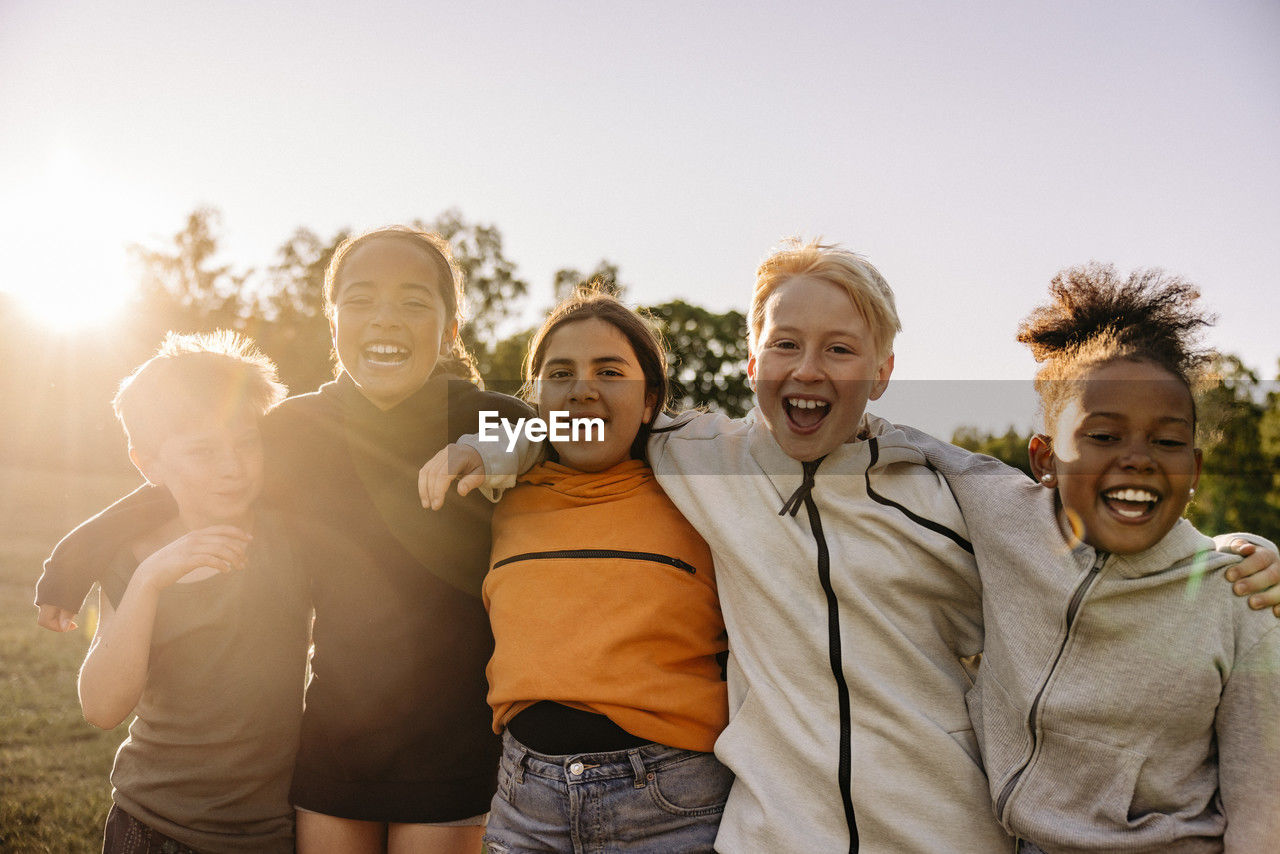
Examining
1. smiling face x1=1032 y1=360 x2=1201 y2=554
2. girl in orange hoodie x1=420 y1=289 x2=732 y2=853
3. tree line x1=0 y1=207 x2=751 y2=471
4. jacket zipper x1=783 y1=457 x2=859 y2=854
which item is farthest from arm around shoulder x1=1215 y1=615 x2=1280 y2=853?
tree line x1=0 y1=207 x2=751 y2=471

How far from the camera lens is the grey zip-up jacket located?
6.19ft

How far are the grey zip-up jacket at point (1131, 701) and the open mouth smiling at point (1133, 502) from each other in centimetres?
9

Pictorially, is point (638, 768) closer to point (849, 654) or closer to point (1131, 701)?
point (849, 654)

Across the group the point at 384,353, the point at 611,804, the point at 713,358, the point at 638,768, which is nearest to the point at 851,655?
the point at 638,768

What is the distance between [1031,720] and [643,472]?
124 centimetres

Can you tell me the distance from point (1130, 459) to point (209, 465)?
2559 mm

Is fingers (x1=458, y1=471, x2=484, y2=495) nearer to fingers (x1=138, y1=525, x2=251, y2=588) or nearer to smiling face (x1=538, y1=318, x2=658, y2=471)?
smiling face (x1=538, y1=318, x2=658, y2=471)


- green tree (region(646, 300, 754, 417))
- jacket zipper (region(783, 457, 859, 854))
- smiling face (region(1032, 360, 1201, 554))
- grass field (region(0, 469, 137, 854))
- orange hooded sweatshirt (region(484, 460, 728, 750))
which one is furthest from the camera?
green tree (region(646, 300, 754, 417))

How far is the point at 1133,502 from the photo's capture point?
2.03 metres

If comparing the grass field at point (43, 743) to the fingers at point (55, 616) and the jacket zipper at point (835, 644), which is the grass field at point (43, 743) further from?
the jacket zipper at point (835, 644)

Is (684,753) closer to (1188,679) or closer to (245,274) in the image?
(1188,679)

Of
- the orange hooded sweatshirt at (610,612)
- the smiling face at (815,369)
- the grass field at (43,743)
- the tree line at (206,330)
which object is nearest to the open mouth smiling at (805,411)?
the smiling face at (815,369)

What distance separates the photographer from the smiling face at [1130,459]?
2008 mm

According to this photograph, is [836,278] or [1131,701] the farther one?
[836,278]
